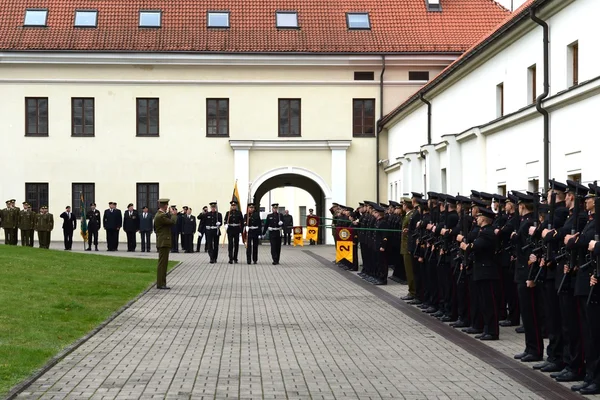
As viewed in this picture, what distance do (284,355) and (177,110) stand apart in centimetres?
3519

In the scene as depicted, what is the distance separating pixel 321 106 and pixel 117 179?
30.4ft

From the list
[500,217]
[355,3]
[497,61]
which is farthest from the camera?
[355,3]

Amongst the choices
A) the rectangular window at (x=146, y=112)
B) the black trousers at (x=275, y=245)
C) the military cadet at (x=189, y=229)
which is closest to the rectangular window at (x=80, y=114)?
the rectangular window at (x=146, y=112)

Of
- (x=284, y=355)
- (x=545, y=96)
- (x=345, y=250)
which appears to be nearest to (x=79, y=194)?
(x=345, y=250)

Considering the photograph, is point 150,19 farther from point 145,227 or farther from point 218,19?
point 145,227

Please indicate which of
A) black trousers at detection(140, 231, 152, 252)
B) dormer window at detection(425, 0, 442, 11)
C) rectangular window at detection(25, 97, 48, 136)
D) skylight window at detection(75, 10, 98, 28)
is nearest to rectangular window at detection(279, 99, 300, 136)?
dormer window at detection(425, 0, 442, 11)

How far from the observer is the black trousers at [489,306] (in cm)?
1385

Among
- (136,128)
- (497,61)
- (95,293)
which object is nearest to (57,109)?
(136,128)

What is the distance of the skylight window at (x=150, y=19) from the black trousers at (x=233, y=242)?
17432 millimetres

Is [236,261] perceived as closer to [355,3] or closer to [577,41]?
[577,41]

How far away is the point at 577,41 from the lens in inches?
841

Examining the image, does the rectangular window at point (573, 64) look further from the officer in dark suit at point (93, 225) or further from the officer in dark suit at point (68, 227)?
the officer in dark suit at point (68, 227)

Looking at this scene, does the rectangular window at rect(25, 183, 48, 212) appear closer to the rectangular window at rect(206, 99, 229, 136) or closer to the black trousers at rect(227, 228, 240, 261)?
the rectangular window at rect(206, 99, 229, 136)

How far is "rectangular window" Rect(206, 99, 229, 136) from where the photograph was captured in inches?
1848
